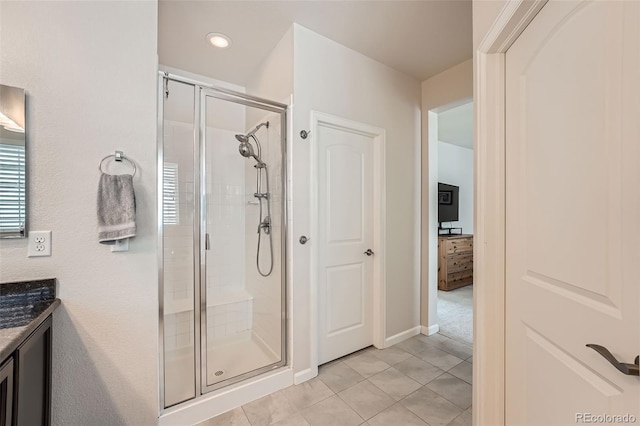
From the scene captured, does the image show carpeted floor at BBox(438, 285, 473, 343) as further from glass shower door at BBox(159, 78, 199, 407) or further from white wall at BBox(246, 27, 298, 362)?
glass shower door at BBox(159, 78, 199, 407)

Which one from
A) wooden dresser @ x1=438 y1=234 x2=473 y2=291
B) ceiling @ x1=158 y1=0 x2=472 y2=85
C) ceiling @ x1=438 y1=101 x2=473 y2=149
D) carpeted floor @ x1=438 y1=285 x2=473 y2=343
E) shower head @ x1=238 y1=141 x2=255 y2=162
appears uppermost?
ceiling @ x1=438 y1=101 x2=473 y2=149

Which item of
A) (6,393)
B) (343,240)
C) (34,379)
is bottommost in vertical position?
(34,379)

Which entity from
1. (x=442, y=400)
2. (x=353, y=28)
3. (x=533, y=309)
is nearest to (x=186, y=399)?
(x=442, y=400)

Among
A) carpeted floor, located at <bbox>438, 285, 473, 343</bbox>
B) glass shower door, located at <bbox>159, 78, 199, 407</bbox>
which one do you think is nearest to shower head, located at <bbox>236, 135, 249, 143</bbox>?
glass shower door, located at <bbox>159, 78, 199, 407</bbox>

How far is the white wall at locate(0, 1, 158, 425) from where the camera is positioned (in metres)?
1.25

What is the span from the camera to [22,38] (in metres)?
1.23

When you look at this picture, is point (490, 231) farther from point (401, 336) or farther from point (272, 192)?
point (401, 336)

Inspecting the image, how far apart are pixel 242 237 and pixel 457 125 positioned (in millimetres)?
4081

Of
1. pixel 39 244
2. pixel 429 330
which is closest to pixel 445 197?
pixel 429 330

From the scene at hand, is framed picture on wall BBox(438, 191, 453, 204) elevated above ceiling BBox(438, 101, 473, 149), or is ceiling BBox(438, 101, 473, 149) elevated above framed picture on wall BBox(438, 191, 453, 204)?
ceiling BBox(438, 101, 473, 149)

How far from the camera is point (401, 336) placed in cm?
267

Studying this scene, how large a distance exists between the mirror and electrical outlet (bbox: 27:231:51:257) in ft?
0.12

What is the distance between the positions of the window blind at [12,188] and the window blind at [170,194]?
23.8 inches

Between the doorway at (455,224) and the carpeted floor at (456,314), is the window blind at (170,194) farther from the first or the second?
the carpeted floor at (456,314)
